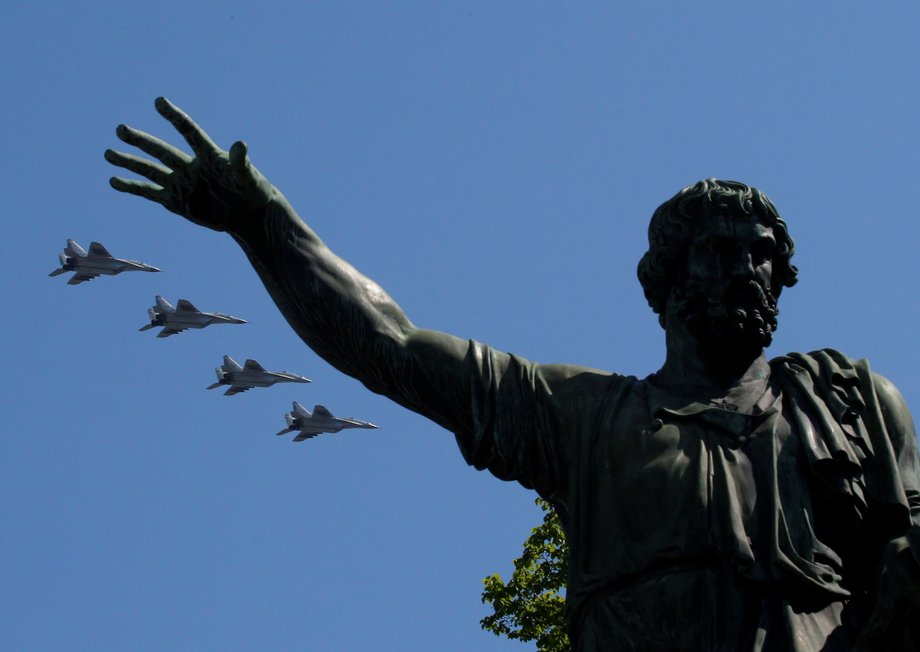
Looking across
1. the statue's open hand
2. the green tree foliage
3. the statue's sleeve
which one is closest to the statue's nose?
the statue's sleeve

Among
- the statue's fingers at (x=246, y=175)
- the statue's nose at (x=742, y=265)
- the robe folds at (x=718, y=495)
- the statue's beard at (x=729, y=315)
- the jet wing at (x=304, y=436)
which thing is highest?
the jet wing at (x=304, y=436)

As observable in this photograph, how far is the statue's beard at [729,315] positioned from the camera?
293 inches

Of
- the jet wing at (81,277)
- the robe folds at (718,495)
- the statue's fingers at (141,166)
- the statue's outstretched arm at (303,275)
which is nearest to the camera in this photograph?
the robe folds at (718,495)

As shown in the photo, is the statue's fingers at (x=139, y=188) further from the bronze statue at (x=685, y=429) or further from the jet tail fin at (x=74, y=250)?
the jet tail fin at (x=74, y=250)

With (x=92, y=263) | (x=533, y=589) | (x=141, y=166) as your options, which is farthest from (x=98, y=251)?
(x=141, y=166)

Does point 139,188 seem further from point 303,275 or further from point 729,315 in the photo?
point 729,315

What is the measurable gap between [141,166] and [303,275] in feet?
2.46

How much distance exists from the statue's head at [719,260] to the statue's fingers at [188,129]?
5.49ft

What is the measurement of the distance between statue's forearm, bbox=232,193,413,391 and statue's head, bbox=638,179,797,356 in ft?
3.22

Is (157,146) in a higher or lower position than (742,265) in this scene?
higher

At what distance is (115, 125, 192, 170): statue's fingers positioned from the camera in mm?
7762

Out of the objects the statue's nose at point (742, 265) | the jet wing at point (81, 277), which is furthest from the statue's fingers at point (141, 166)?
the jet wing at point (81, 277)

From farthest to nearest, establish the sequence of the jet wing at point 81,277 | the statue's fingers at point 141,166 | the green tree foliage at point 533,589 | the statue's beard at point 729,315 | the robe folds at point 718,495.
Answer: the jet wing at point 81,277 → the green tree foliage at point 533,589 → the statue's fingers at point 141,166 → the statue's beard at point 729,315 → the robe folds at point 718,495

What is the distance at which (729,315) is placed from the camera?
7441 millimetres
